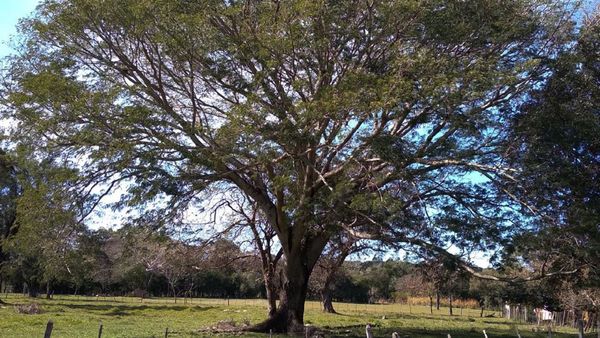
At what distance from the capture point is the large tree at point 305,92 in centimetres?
1505

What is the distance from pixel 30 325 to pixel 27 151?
37.1 feet

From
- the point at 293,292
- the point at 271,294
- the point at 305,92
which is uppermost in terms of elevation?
the point at 305,92

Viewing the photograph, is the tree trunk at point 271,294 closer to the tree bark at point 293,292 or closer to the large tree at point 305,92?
the tree bark at point 293,292

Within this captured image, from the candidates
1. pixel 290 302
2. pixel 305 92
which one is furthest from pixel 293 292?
pixel 305 92

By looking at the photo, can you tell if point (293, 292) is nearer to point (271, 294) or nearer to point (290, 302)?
point (290, 302)

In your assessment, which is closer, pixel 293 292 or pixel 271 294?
pixel 293 292

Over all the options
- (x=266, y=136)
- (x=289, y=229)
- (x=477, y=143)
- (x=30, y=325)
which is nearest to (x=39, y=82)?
(x=266, y=136)

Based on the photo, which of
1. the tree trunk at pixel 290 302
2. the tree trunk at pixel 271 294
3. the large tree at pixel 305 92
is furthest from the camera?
the tree trunk at pixel 271 294

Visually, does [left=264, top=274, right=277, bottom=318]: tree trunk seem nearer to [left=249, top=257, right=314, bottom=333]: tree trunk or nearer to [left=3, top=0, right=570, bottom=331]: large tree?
[left=249, top=257, right=314, bottom=333]: tree trunk

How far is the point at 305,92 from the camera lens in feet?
55.9

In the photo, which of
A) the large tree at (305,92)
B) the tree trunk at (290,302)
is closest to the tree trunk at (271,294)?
the tree trunk at (290,302)

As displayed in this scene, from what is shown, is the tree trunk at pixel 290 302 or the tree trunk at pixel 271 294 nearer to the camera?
the tree trunk at pixel 290 302

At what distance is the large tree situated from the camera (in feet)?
49.4

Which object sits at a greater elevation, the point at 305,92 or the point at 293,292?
the point at 305,92
